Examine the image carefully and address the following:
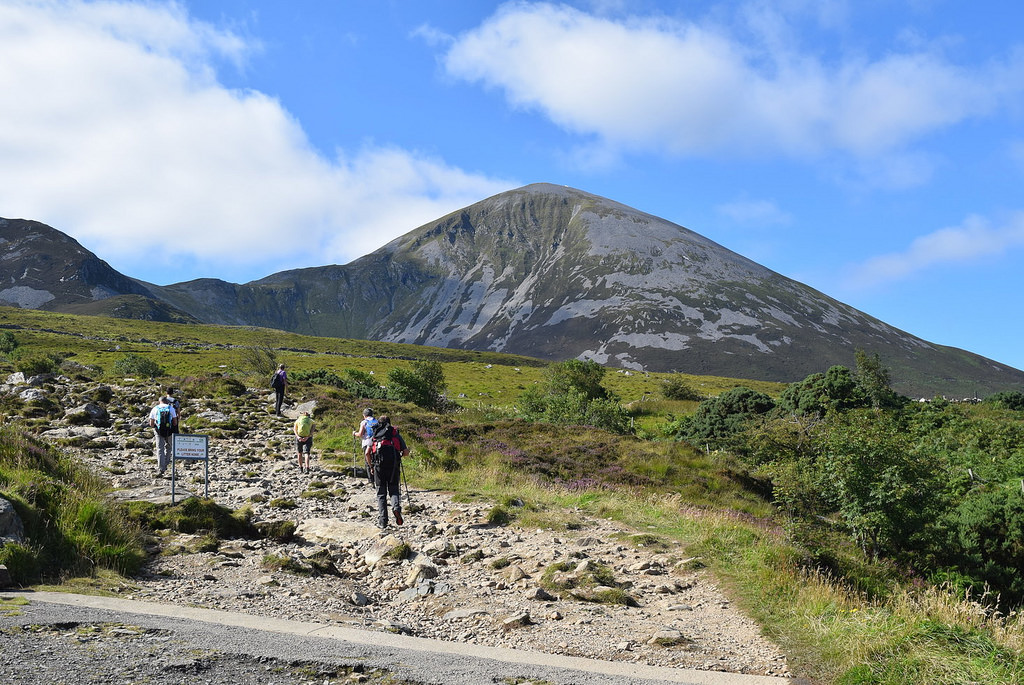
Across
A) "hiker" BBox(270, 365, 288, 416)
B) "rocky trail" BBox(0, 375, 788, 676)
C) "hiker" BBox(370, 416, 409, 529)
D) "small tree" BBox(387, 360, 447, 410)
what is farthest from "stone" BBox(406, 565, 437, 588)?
"small tree" BBox(387, 360, 447, 410)

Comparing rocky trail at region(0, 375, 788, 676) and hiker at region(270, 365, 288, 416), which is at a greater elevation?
hiker at region(270, 365, 288, 416)

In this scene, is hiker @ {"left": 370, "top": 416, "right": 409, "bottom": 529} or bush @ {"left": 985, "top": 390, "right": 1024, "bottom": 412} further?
bush @ {"left": 985, "top": 390, "right": 1024, "bottom": 412}

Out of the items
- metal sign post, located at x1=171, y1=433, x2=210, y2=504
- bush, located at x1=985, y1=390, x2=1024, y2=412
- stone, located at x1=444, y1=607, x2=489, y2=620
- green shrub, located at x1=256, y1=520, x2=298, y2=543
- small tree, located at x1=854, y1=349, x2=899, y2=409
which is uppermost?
small tree, located at x1=854, y1=349, x2=899, y2=409

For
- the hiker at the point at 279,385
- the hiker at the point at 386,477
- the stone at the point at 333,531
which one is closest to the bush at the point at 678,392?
the hiker at the point at 279,385

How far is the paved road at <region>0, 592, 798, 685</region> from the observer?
225 inches

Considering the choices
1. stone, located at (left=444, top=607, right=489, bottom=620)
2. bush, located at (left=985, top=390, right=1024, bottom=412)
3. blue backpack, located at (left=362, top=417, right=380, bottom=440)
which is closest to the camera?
stone, located at (left=444, top=607, right=489, bottom=620)

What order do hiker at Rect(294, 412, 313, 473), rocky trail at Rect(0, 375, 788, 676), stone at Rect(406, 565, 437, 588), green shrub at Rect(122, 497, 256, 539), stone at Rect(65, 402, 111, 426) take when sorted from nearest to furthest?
rocky trail at Rect(0, 375, 788, 676), stone at Rect(406, 565, 437, 588), green shrub at Rect(122, 497, 256, 539), hiker at Rect(294, 412, 313, 473), stone at Rect(65, 402, 111, 426)

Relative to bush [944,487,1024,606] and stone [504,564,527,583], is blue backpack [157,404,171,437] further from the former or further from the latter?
bush [944,487,1024,606]

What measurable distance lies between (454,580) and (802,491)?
814cm

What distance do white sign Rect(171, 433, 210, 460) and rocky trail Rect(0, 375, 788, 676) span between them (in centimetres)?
87

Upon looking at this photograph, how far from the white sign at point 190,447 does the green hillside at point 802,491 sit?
6.71 ft

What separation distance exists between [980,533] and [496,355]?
150702 mm

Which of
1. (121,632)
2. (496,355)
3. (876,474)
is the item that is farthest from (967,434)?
(496,355)

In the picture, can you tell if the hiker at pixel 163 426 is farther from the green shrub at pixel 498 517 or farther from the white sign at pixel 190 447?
the green shrub at pixel 498 517
